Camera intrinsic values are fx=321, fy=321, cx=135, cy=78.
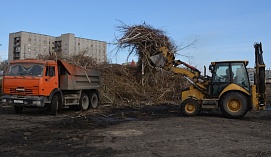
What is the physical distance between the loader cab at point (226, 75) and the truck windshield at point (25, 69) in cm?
782

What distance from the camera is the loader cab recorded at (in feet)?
45.1

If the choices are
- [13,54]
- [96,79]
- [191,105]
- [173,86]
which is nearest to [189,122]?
[191,105]

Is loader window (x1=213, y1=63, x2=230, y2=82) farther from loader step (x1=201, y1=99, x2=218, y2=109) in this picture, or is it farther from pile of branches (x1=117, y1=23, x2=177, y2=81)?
pile of branches (x1=117, y1=23, x2=177, y2=81)

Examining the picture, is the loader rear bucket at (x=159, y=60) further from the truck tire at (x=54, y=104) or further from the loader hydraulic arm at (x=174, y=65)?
the truck tire at (x=54, y=104)

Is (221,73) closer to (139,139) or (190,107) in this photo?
(190,107)

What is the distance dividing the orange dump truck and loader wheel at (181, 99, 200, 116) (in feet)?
19.2

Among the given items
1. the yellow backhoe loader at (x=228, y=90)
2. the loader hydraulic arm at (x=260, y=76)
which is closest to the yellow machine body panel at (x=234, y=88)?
the yellow backhoe loader at (x=228, y=90)

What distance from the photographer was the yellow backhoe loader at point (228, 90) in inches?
529

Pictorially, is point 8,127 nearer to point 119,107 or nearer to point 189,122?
point 189,122

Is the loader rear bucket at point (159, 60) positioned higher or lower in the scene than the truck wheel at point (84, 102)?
higher

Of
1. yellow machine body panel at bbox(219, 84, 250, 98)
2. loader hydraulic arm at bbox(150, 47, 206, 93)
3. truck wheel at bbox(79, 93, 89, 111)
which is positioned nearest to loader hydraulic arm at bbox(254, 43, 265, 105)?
yellow machine body panel at bbox(219, 84, 250, 98)

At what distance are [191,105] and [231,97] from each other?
186 centimetres

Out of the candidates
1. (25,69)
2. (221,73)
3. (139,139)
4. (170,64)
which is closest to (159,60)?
(170,64)

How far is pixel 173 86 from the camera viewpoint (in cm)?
2256
